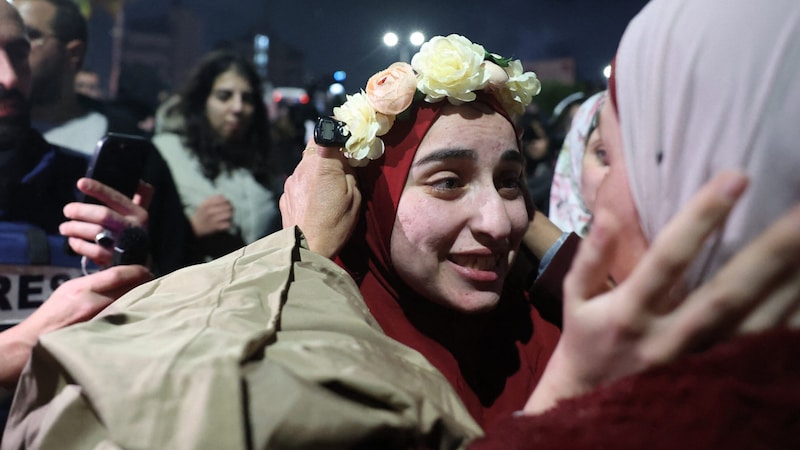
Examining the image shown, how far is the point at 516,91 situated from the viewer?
1.45 metres

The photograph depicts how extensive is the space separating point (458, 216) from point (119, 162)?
902 mm

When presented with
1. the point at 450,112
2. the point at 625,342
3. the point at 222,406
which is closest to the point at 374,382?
the point at 222,406

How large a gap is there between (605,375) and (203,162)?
103 inches

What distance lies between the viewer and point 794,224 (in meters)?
0.64

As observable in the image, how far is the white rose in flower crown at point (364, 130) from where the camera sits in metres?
1.37

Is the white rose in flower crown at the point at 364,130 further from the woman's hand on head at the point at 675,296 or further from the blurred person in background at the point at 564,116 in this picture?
the blurred person in background at the point at 564,116

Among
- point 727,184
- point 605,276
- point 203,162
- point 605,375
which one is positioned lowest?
point 203,162

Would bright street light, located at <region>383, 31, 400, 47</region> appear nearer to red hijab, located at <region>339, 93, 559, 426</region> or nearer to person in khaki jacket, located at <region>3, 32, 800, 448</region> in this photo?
person in khaki jacket, located at <region>3, 32, 800, 448</region>

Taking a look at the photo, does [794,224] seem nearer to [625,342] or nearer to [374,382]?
[625,342]

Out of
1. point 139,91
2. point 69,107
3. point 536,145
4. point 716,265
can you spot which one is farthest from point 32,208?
point 536,145

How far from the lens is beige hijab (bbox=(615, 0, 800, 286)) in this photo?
67 centimetres

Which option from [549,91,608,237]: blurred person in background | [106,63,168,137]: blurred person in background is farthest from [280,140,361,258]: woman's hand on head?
[106,63,168,137]: blurred person in background

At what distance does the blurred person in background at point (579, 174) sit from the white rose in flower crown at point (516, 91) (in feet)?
2.51

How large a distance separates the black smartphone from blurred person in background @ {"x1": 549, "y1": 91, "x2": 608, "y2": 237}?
1.29m
